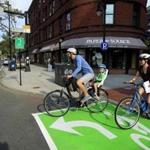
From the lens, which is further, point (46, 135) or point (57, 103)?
point (57, 103)

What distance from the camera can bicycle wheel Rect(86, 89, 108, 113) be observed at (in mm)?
7492

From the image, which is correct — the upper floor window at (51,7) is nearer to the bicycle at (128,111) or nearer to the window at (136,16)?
the window at (136,16)

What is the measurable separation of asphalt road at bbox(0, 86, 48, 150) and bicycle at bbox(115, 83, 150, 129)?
1.88 m

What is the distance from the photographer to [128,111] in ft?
19.6

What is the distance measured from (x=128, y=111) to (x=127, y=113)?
2.1 inches

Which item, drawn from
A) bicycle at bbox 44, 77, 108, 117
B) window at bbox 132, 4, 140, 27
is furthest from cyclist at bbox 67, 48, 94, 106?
window at bbox 132, 4, 140, 27

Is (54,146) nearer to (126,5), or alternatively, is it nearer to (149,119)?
(149,119)

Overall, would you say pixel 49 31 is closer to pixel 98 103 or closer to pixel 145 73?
pixel 98 103

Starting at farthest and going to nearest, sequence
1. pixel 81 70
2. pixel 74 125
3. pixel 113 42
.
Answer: pixel 113 42 → pixel 81 70 → pixel 74 125

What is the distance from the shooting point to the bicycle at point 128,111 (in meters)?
5.87

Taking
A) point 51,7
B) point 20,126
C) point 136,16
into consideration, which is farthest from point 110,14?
point 20,126

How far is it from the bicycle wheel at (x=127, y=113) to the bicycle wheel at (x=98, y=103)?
5.07ft

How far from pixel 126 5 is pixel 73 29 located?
226 inches

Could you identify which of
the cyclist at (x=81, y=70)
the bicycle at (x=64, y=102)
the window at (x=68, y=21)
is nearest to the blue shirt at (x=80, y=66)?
the cyclist at (x=81, y=70)
